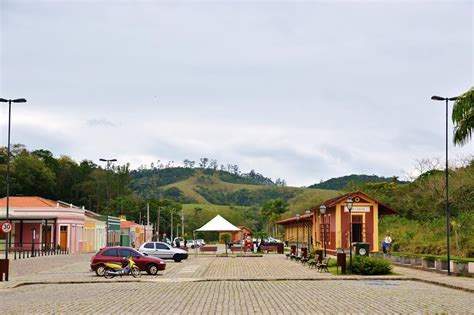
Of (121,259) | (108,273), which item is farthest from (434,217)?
(108,273)

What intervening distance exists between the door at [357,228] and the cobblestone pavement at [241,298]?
29155 millimetres

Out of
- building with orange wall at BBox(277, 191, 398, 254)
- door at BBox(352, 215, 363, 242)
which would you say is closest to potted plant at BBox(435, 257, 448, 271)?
building with orange wall at BBox(277, 191, 398, 254)

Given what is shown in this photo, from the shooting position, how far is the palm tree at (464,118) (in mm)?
30000

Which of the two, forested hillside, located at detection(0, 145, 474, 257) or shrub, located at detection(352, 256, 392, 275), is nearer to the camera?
shrub, located at detection(352, 256, 392, 275)

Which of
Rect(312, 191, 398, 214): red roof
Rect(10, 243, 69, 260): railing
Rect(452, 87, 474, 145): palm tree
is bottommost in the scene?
Rect(10, 243, 69, 260): railing

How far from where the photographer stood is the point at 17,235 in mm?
73875

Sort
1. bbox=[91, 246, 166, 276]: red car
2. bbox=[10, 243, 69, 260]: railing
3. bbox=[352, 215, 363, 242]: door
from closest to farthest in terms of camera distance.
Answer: bbox=[91, 246, 166, 276]: red car < bbox=[352, 215, 363, 242]: door < bbox=[10, 243, 69, 260]: railing

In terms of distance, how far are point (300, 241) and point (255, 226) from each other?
197 ft

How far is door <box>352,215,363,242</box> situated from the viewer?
192ft

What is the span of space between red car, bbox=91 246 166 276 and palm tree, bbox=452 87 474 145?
14.7 metres

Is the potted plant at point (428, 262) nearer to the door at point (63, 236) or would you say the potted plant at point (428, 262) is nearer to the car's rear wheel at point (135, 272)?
the car's rear wheel at point (135, 272)

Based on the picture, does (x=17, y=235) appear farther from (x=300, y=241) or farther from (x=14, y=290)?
(x=14, y=290)

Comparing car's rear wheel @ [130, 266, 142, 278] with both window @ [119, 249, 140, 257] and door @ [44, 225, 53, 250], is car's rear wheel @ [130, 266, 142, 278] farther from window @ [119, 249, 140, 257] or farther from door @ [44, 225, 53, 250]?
door @ [44, 225, 53, 250]

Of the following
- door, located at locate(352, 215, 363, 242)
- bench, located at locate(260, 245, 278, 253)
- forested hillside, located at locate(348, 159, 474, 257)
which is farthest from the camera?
bench, located at locate(260, 245, 278, 253)
